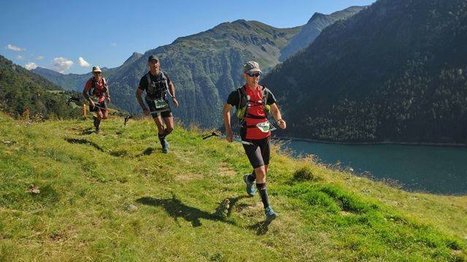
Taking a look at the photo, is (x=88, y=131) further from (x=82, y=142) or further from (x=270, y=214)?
(x=270, y=214)

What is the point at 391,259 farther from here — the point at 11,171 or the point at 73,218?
the point at 11,171

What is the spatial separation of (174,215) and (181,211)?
0.41 m

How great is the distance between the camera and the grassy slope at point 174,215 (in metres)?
7.54

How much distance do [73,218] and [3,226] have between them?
1.31 metres

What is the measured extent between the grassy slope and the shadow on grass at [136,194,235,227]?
1.0 inches

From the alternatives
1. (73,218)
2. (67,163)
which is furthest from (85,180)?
(73,218)

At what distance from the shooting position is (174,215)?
9820mm

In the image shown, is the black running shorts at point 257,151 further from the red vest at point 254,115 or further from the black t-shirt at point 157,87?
the black t-shirt at point 157,87

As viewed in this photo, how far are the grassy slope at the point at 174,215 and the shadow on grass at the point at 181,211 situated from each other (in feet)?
0.08

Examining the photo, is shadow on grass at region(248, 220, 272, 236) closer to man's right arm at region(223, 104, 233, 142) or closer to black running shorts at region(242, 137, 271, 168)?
black running shorts at region(242, 137, 271, 168)

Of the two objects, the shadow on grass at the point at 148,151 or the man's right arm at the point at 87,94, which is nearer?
the shadow on grass at the point at 148,151

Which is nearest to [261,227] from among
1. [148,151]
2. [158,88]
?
[148,151]

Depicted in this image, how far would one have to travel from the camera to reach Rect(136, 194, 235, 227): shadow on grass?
32.2 ft

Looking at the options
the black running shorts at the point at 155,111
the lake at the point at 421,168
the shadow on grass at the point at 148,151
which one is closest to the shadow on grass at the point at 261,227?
the shadow on grass at the point at 148,151
